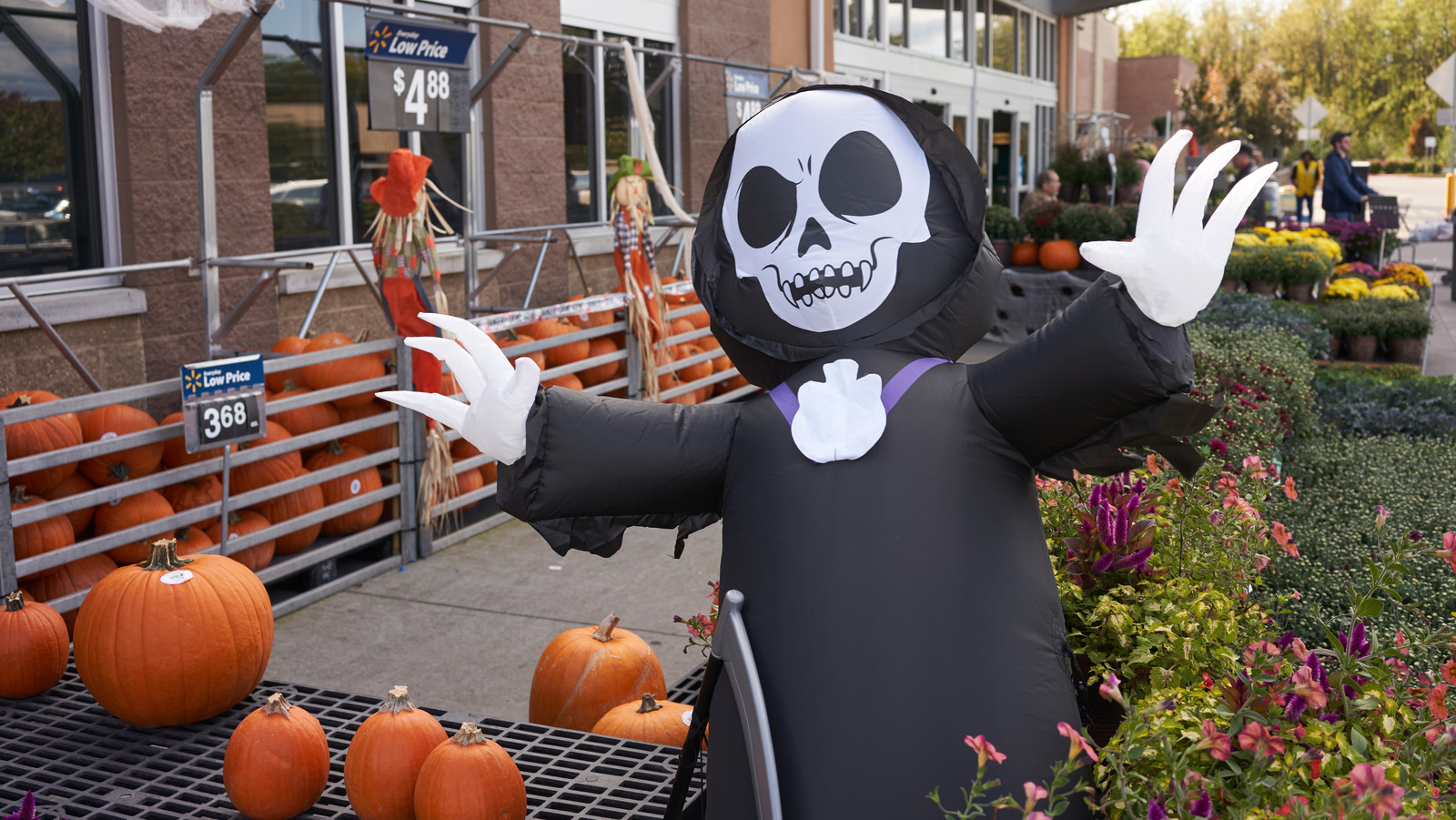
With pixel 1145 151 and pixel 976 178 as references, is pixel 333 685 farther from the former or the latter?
pixel 1145 151

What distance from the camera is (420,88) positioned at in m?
5.92

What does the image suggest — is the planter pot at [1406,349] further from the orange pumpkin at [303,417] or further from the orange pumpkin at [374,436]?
the orange pumpkin at [303,417]

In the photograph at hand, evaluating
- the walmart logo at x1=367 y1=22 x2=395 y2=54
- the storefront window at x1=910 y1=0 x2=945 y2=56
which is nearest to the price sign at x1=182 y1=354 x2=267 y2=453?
the walmart logo at x1=367 y1=22 x2=395 y2=54

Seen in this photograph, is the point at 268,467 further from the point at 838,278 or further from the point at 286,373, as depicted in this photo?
the point at 838,278

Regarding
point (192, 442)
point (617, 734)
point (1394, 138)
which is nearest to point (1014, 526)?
point (617, 734)

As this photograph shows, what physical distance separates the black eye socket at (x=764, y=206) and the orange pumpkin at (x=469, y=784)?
1.25m

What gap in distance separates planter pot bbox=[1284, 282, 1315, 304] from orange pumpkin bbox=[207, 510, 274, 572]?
8.30 meters

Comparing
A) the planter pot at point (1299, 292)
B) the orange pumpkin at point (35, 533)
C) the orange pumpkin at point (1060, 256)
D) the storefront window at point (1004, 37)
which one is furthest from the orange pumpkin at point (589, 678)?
the storefront window at point (1004, 37)

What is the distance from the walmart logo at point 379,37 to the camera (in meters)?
5.56

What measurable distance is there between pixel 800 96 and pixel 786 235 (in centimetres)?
33

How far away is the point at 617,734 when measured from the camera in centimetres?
317

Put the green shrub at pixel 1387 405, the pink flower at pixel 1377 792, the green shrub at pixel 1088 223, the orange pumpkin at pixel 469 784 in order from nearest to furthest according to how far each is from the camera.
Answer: the pink flower at pixel 1377 792 → the orange pumpkin at pixel 469 784 → the green shrub at pixel 1387 405 → the green shrub at pixel 1088 223

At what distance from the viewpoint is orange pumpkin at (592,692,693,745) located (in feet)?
10.3

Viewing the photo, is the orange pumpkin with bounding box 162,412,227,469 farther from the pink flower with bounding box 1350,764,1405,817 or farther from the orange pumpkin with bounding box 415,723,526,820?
the pink flower with bounding box 1350,764,1405,817
